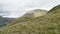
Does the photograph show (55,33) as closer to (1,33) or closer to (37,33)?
(37,33)

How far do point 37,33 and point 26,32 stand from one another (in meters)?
3.00

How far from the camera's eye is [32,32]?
127 feet

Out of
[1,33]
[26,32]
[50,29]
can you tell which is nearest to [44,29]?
[50,29]

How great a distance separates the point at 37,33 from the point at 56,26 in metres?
5.49

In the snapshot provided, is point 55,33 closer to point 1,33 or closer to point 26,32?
point 26,32

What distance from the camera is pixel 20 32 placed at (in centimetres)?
4028

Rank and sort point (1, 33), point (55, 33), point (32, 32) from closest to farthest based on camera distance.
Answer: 1. point (55, 33)
2. point (32, 32)
3. point (1, 33)

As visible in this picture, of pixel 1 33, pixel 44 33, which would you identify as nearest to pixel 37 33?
pixel 44 33

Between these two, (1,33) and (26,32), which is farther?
(1,33)

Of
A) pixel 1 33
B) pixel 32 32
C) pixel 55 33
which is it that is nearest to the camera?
pixel 55 33

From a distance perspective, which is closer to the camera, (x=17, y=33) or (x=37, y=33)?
(x=37, y=33)

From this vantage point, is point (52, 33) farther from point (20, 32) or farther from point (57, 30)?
point (20, 32)

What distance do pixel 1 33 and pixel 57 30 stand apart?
543 inches

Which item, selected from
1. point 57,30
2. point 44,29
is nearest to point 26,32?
point 44,29
